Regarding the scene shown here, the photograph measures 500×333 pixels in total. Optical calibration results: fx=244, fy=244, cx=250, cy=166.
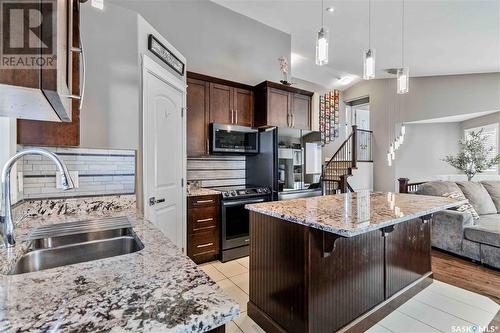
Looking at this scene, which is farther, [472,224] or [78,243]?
[472,224]

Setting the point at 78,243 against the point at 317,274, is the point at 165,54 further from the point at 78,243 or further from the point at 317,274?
the point at 317,274

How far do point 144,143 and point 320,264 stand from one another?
5.56ft

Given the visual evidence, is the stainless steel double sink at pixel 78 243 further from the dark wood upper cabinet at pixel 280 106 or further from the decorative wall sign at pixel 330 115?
the decorative wall sign at pixel 330 115

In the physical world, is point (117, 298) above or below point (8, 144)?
below

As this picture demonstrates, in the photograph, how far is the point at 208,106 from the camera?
3418mm

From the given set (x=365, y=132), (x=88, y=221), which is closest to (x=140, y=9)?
(x=88, y=221)

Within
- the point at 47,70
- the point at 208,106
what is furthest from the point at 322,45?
the point at 47,70

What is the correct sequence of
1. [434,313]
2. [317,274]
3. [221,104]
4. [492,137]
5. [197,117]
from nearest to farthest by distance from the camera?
[317,274] → [434,313] → [197,117] → [221,104] → [492,137]

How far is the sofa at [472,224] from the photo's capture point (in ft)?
9.65

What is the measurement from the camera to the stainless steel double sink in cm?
116

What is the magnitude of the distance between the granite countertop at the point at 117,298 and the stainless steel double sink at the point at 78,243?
26 cm

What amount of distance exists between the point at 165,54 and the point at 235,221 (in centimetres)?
218

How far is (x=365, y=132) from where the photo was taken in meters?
Result: 7.77

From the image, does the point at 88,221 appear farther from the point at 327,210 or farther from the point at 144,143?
the point at 327,210
